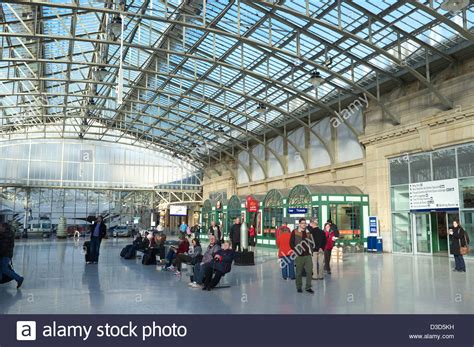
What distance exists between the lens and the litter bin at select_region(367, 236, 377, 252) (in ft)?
77.9

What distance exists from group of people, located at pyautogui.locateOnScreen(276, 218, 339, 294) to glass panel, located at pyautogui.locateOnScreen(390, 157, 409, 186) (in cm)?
1061

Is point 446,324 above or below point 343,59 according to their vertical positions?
below

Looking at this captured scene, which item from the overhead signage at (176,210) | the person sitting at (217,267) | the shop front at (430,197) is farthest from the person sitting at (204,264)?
the overhead signage at (176,210)

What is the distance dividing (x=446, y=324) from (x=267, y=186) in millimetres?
33309

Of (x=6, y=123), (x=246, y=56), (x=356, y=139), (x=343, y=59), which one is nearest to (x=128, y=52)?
(x=246, y=56)

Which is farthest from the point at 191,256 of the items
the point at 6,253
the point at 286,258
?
the point at 6,253

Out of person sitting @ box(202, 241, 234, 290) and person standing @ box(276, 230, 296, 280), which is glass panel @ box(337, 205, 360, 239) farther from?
person sitting @ box(202, 241, 234, 290)

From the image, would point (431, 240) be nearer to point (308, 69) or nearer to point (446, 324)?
point (308, 69)

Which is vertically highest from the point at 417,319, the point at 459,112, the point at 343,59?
the point at 343,59

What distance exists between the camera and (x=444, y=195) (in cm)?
2003

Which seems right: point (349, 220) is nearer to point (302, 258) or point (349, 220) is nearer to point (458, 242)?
point (458, 242)

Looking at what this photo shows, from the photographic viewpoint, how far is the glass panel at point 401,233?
74.2ft

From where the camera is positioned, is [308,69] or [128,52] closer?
[308,69]

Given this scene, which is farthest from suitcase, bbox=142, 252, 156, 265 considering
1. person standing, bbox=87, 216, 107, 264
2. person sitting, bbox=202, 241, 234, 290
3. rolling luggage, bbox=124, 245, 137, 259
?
person sitting, bbox=202, 241, 234, 290
